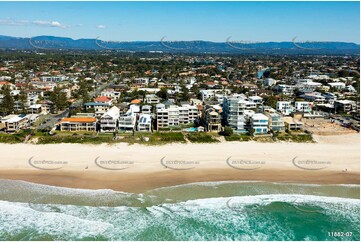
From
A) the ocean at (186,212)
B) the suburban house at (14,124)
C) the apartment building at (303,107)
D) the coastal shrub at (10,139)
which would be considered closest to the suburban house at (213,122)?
the ocean at (186,212)

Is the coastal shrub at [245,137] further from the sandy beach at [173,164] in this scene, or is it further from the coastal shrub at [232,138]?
the sandy beach at [173,164]

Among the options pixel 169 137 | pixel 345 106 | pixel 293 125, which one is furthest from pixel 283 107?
pixel 169 137

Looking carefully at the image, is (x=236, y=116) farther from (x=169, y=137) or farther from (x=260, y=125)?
(x=169, y=137)

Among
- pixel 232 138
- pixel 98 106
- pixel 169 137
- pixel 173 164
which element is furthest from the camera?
pixel 98 106

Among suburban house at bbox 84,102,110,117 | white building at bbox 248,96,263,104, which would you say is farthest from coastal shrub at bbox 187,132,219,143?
white building at bbox 248,96,263,104

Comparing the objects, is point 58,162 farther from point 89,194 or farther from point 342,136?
point 342,136

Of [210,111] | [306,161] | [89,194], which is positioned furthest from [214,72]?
[89,194]
